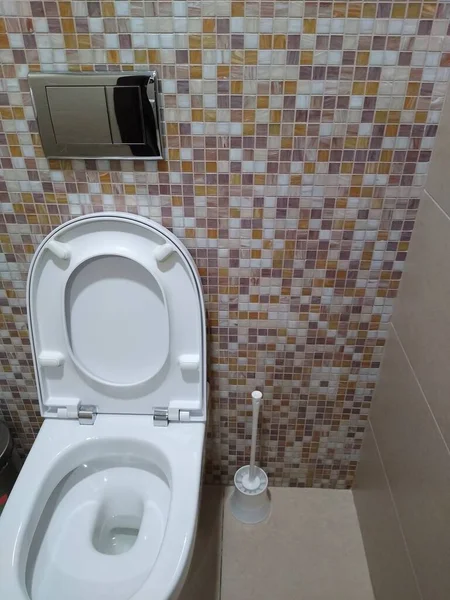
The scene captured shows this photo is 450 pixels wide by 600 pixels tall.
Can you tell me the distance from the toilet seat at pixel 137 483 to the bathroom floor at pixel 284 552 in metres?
0.34

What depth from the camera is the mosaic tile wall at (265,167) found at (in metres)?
0.84

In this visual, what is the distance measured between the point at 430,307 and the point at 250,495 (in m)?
0.75

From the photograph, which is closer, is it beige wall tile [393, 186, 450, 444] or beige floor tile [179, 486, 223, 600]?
beige wall tile [393, 186, 450, 444]

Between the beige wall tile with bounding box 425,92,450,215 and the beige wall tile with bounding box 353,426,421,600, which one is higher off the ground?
the beige wall tile with bounding box 425,92,450,215

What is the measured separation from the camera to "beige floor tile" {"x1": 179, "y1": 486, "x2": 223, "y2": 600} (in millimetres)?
1226

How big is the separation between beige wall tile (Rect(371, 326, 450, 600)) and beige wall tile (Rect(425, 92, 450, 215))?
352mm

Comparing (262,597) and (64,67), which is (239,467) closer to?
(262,597)

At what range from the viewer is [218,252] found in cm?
106

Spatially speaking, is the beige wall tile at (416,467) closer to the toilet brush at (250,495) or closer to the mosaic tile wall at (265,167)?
the mosaic tile wall at (265,167)

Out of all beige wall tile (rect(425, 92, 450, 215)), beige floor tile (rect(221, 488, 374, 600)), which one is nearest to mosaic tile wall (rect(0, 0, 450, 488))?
beige wall tile (rect(425, 92, 450, 215))

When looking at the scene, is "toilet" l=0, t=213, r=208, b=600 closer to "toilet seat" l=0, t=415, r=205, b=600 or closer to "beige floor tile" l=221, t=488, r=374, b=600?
"toilet seat" l=0, t=415, r=205, b=600

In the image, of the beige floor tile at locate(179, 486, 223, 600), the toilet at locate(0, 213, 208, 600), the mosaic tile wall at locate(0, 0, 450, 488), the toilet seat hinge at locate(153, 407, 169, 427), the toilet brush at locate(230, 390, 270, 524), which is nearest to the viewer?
the mosaic tile wall at locate(0, 0, 450, 488)

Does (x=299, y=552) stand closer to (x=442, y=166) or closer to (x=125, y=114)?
(x=442, y=166)

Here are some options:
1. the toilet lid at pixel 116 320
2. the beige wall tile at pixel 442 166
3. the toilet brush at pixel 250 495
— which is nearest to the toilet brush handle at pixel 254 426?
the toilet brush at pixel 250 495
